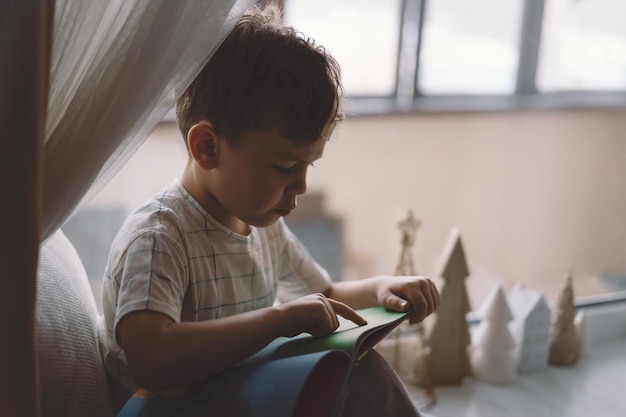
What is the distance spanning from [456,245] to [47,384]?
89cm

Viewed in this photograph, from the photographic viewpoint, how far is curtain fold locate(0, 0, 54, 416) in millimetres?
689

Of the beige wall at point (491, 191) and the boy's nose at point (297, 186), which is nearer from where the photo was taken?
the boy's nose at point (297, 186)

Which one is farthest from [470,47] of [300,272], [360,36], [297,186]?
[297,186]

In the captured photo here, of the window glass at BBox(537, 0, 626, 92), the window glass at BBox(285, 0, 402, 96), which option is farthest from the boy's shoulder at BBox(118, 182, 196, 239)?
the window glass at BBox(537, 0, 626, 92)

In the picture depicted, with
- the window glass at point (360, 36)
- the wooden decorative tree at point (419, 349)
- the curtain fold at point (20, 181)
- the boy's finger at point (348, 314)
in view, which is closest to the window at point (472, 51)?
the window glass at point (360, 36)

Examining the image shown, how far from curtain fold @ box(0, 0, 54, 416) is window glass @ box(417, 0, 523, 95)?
112 centimetres

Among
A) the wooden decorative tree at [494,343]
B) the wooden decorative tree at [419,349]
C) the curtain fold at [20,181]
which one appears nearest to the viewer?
the curtain fold at [20,181]

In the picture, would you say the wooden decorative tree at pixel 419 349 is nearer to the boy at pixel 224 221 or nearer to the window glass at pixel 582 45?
the boy at pixel 224 221

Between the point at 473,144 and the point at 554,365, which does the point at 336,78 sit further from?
the point at 554,365

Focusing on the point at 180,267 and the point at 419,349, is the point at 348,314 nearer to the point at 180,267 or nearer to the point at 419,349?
the point at 180,267

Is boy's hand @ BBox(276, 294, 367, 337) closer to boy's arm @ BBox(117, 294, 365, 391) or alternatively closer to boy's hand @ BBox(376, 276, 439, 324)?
boy's arm @ BBox(117, 294, 365, 391)

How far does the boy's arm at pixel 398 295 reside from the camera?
1.05m

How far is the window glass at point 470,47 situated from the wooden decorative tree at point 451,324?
1.33ft

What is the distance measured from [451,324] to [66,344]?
2.87ft
